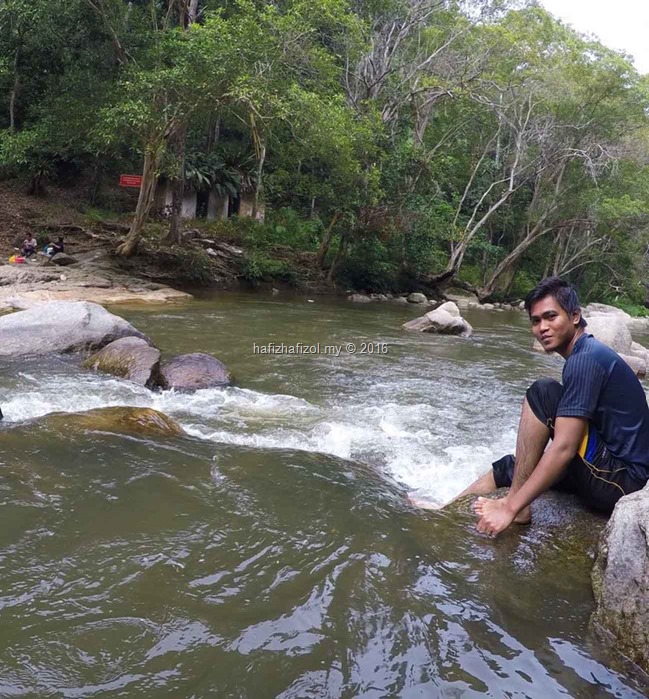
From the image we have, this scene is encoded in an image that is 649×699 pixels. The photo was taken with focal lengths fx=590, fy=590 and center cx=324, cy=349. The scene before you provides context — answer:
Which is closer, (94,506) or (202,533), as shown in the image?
(202,533)

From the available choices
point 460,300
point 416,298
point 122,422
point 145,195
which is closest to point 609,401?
point 122,422

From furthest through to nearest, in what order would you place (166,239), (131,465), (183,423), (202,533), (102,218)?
1. (102,218)
2. (166,239)
3. (183,423)
4. (131,465)
5. (202,533)

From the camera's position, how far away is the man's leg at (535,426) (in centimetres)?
303

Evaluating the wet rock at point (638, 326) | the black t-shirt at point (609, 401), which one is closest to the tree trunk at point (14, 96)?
the black t-shirt at point (609, 401)

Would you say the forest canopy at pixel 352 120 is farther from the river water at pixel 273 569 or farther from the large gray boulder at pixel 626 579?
the large gray boulder at pixel 626 579

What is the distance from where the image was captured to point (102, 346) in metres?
8.03

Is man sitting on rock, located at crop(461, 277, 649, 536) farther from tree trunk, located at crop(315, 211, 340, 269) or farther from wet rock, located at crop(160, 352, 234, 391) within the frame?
tree trunk, located at crop(315, 211, 340, 269)

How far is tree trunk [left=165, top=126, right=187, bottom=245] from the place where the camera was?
647 inches

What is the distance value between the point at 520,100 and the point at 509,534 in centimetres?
2247

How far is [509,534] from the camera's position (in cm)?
326

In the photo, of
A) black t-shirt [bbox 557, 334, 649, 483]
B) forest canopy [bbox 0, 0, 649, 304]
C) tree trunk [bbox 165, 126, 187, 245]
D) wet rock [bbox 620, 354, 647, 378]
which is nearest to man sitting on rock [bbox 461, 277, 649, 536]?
black t-shirt [bbox 557, 334, 649, 483]

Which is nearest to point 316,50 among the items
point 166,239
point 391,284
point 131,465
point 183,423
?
point 166,239

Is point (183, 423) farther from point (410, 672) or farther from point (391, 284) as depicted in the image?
point (391, 284)

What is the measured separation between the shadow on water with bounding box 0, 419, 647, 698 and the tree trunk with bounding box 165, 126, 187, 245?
1385 centimetres
